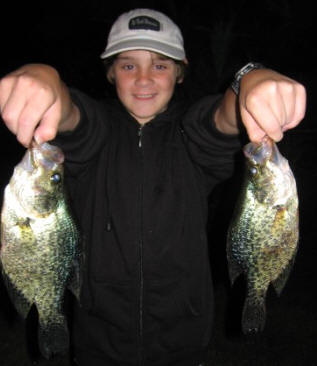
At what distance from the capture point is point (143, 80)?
2.44 metres

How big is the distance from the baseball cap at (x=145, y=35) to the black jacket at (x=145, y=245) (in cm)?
44

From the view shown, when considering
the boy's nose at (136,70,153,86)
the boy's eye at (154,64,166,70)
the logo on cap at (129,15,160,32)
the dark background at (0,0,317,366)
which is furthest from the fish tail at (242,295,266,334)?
the logo on cap at (129,15,160,32)

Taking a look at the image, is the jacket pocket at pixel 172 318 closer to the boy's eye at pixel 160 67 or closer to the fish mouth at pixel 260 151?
the fish mouth at pixel 260 151

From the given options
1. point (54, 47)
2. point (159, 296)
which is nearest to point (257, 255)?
point (159, 296)

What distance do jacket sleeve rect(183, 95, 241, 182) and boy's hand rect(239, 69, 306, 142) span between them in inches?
19.8

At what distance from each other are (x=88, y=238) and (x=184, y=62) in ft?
4.90

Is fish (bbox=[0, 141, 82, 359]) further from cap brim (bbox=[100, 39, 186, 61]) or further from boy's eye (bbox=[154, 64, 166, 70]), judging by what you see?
boy's eye (bbox=[154, 64, 166, 70])

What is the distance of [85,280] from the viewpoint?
7.97 feet

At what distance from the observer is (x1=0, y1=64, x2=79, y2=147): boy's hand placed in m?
1.45

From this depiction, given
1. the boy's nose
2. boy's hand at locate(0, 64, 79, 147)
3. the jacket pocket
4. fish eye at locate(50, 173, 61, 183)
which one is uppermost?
the boy's nose

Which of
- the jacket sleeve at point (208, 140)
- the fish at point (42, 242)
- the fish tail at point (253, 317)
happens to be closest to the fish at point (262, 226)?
the fish tail at point (253, 317)

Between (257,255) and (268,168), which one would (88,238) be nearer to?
(257,255)

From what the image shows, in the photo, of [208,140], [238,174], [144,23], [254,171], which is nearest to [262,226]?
[254,171]

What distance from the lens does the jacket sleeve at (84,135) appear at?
2.06 meters
